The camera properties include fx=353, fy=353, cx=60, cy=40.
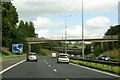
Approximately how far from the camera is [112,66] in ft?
103

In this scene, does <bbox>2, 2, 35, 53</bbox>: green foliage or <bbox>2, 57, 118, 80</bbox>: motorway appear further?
<bbox>2, 2, 35, 53</bbox>: green foliage

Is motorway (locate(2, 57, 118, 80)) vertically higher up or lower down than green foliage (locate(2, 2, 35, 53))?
lower down

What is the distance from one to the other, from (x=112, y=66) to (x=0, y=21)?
38614 millimetres

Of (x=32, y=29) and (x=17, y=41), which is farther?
(x=32, y=29)

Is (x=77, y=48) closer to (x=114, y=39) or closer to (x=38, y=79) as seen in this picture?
(x=114, y=39)

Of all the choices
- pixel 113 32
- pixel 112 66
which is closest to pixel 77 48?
pixel 113 32

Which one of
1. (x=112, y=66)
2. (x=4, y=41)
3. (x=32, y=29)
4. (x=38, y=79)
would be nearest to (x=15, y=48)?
(x=4, y=41)

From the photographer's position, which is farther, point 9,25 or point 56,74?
point 9,25

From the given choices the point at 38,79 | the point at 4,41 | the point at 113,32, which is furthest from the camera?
the point at 113,32

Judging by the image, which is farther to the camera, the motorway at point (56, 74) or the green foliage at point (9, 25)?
the green foliage at point (9, 25)

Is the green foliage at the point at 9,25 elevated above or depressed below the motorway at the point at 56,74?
above

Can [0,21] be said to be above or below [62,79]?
above

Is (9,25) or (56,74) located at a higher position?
(9,25)

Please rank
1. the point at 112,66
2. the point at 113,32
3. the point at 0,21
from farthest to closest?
the point at 113,32 → the point at 0,21 → the point at 112,66
